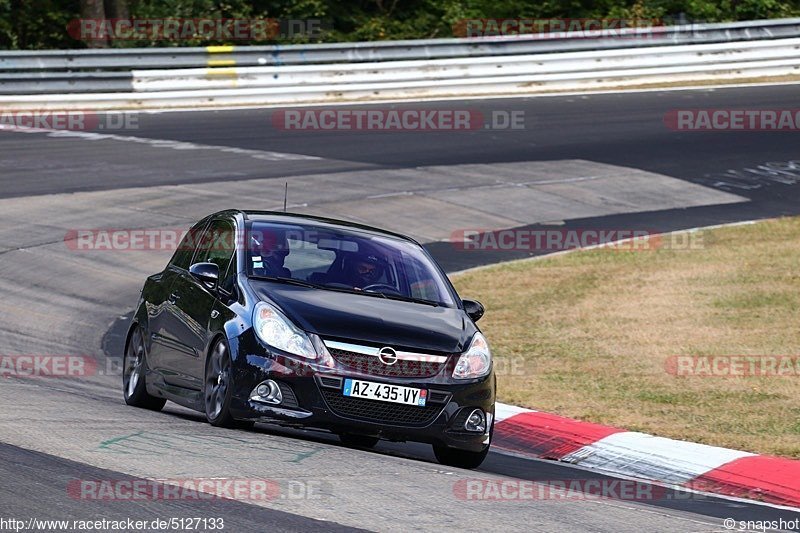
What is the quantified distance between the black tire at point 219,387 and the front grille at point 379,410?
2.20 feet

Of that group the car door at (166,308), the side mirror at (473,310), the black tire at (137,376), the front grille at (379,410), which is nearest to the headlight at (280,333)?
the front grille at (379,410)

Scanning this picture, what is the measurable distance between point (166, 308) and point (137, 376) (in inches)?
28.1

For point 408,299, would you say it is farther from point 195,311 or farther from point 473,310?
point 195,311

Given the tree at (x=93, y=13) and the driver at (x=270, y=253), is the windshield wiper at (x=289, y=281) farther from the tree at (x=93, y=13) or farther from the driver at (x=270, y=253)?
the tree at (x=93, y=13)

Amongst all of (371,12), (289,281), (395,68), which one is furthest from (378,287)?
(371,12)

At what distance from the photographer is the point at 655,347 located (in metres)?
13.7

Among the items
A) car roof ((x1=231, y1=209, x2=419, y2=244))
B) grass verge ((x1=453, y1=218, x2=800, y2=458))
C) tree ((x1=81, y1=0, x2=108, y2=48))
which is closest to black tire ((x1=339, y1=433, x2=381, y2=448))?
car roof ((x1=231, y1=209, x2=419, y2=244))

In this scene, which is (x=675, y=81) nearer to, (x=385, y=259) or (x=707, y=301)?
(x=707, y=301)

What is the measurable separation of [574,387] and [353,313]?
12.3 feet

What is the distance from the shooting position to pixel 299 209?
2019cm

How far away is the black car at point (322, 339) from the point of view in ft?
28.3

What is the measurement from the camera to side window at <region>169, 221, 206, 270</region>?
1056 cm

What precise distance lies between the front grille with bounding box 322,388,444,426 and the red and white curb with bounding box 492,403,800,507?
1.52m

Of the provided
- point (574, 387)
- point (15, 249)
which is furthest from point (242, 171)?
point (574, 387)
